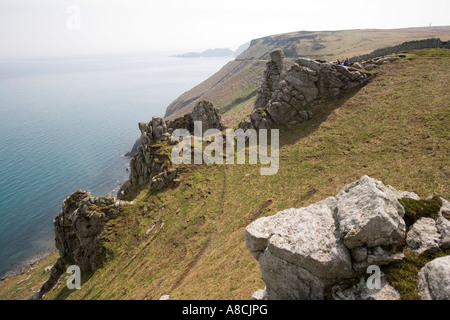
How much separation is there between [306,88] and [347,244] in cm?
4563

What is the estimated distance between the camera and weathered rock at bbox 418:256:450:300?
878cm

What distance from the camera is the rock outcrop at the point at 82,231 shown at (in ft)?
122

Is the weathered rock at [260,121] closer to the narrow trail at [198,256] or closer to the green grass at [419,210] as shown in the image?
the narrow trail at [198,256]

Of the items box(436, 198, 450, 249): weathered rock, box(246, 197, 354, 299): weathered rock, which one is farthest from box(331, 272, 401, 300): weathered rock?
box(436, 198, 450, 249): weathered rock

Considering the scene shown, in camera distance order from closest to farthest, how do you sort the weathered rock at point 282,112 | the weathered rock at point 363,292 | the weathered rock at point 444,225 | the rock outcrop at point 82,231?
the weathered rock at point 363,292, the weathered rock at point 444,225, the rock outcrop at point 82,231, the weathered rock at point 282,112

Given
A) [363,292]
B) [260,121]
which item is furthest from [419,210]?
[260,121]

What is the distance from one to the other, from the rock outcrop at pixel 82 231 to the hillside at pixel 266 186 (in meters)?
2.17

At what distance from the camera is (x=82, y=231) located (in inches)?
1506

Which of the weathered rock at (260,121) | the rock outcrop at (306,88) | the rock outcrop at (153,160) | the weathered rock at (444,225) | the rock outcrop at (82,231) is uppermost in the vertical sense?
the rock outcrop at (306,88)

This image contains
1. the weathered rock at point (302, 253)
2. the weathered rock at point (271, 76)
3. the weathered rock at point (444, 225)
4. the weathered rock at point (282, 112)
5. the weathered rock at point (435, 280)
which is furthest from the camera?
the weathered rock at point (271, 76)

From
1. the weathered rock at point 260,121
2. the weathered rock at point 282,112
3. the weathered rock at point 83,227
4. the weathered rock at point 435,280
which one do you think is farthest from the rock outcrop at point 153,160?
the weathered rock at point 435,280

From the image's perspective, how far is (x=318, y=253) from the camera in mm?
11359

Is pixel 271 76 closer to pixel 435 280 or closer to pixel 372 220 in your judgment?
pixel 372 220
